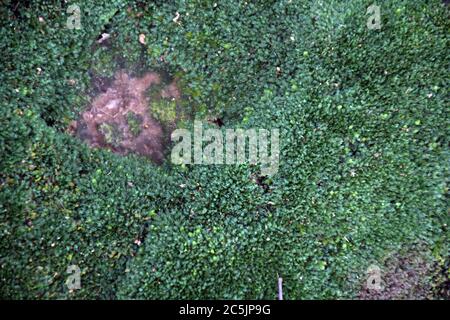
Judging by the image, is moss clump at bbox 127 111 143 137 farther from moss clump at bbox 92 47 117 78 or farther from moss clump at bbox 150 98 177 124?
moss clump at bbox 92 47 117 78

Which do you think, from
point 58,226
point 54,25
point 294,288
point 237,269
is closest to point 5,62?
point 54,25

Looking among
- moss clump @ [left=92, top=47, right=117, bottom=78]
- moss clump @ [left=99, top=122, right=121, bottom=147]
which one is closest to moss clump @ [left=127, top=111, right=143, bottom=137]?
moss clump @ [left=99, top=122, right=121, bottom=147]

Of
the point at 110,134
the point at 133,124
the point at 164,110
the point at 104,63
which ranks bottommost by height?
the point at 110,134

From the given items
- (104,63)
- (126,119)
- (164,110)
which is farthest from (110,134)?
(104,63)

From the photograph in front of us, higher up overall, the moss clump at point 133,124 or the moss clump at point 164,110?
the moss clump at point 164,110

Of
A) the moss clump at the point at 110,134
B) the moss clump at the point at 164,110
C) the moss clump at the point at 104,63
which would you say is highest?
the moss clump at the point at 104,63

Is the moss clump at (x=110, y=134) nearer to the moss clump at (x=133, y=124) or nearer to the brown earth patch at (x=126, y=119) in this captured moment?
the brown earth patch at (x=126, y=119)

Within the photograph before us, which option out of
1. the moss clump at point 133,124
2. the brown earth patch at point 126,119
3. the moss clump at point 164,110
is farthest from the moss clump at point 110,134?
the moss clump at point 164,110

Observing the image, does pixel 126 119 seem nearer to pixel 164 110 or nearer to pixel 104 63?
pixel 164 110

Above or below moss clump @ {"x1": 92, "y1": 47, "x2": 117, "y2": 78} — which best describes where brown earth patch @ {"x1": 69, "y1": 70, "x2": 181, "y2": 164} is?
below
